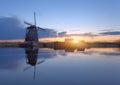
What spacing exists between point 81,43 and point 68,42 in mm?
7505

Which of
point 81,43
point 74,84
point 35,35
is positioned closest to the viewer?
point 74,84

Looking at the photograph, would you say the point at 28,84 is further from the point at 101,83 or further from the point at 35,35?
the point at 35,35

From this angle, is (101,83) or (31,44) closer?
(101,83)

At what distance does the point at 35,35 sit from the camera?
347ft

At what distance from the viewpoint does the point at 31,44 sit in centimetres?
10575

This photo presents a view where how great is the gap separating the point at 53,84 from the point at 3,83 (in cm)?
300

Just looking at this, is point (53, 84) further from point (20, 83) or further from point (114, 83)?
point (114, 83)

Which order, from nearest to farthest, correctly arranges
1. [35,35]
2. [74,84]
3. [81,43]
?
[74,84] < [35,35] < [81,43]

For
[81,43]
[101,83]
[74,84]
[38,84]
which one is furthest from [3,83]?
[81,43]

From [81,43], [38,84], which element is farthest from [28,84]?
[81,43]

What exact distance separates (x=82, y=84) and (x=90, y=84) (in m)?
0.46

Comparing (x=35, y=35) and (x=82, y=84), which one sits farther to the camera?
(x=35, y=35)

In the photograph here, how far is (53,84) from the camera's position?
56.3ft

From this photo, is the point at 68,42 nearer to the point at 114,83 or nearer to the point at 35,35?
the point at 35,35
